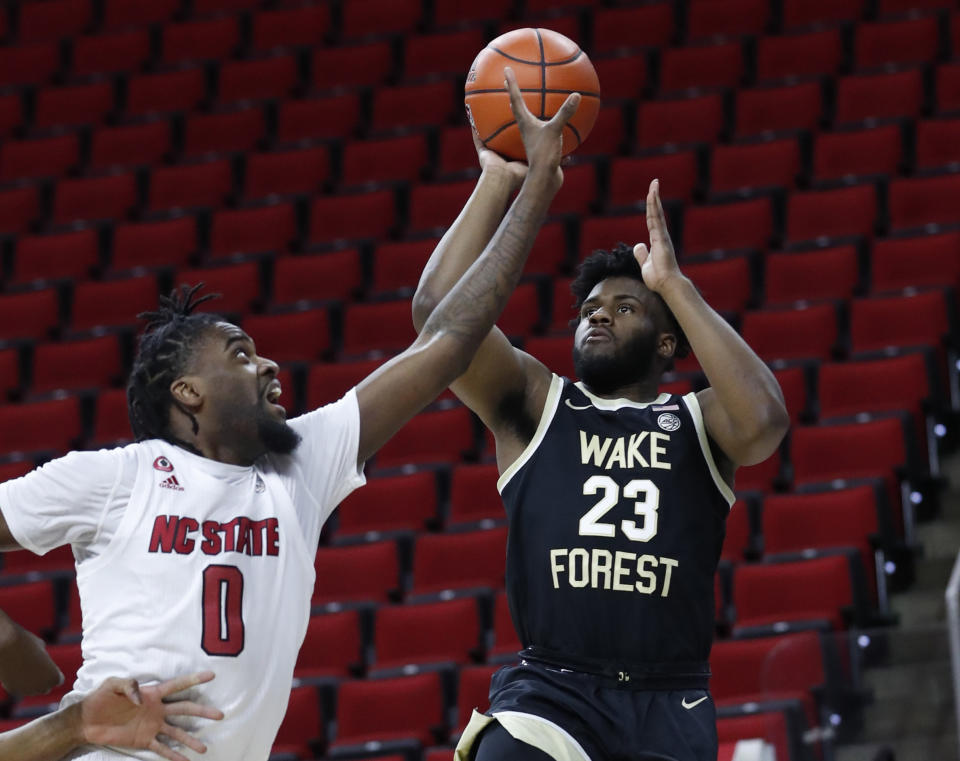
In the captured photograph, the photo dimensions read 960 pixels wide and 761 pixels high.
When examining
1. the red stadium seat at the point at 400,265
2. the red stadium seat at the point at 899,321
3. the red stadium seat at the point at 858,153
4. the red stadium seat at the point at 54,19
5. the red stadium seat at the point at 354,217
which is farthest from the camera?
the red stadium seat at the point at 54,19

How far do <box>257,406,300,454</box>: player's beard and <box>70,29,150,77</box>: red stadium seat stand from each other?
9430mm

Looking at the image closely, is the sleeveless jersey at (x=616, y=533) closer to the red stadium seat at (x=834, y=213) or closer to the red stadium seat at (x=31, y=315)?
the red stadium seat at (x=834, y=213)

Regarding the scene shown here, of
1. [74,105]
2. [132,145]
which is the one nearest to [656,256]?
[132,145]

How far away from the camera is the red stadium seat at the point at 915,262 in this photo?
27.4 ft

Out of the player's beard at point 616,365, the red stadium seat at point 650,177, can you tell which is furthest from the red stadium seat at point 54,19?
the player's beard at point 616,365

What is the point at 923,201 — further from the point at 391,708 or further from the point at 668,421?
the point at 668,421

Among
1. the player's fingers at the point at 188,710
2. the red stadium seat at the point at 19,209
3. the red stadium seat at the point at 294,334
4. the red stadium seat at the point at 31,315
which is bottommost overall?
the player's fingers at the point at 188,710

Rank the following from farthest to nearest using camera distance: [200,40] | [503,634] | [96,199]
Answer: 1. [200,40]
2. [96,199]
3. [503,634]

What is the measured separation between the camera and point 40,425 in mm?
8953

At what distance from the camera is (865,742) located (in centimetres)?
541

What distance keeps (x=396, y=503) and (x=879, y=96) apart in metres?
4.04

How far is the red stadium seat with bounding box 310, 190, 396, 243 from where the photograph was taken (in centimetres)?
1012

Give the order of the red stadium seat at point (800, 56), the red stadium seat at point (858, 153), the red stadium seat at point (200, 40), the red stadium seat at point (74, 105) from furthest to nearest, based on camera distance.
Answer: the red stadium seat at point (200, 40)
the red stadium seat at point (74, 105)
the red stadium seat at point (800, 56)
the red stadium seat at point (858, 153)

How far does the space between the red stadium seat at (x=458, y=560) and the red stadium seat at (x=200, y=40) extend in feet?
19.2
